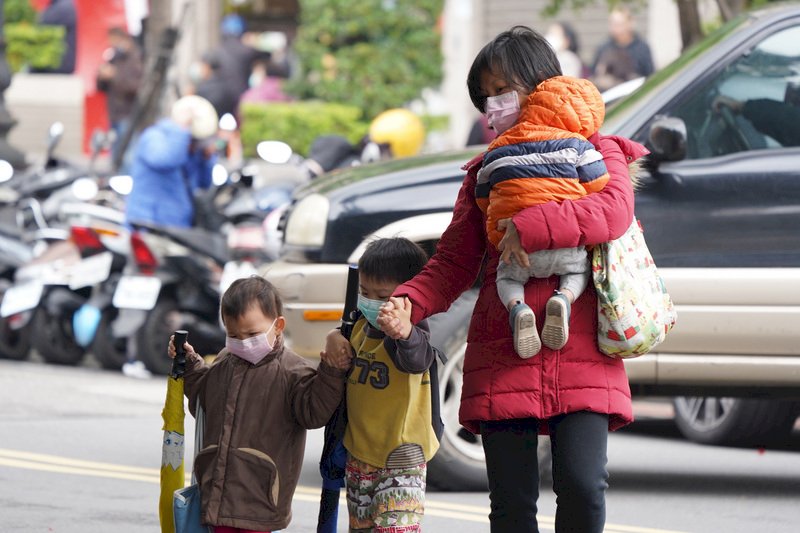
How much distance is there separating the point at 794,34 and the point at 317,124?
18.1 meters

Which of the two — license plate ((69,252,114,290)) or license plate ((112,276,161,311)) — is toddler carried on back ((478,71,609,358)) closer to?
license plate ((112,276,161,311))

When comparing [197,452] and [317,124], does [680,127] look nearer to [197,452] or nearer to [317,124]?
[197,452]

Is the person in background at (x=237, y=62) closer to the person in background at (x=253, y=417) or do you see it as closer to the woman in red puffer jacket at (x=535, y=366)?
the person in background at (x=253, y=417)

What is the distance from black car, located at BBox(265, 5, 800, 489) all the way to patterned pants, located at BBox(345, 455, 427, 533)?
2428 millimetres

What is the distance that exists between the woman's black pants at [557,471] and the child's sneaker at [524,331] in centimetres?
20

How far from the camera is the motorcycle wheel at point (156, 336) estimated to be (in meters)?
11.3

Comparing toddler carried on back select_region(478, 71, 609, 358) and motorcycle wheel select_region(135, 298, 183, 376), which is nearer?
toddler carried on back select_region(478, 71, 609, 358)

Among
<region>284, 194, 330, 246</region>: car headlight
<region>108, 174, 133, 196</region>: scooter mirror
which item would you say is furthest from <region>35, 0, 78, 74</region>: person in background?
<region>284, 194, 330, 246</region>: car headlight

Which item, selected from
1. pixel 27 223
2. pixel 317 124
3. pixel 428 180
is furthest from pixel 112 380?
pixel 317 124

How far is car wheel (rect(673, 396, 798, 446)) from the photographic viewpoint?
9016mm

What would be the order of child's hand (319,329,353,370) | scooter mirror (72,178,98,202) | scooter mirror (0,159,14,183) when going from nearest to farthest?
child's hand (319,329,353,370)
scooter mirror (72,178,98,202)
scooter mirror (0,159,14,183)

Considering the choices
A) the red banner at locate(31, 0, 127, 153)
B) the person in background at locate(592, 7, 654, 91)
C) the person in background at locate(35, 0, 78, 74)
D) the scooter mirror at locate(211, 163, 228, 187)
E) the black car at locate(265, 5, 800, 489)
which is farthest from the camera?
the person in background at locate(35, 0, 78, 74)

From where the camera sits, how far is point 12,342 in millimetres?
12258

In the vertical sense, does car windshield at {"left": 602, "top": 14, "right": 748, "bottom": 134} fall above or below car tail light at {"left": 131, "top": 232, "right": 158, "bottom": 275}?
above
